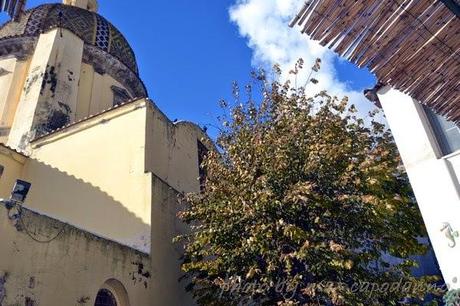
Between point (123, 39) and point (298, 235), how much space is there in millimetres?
16038

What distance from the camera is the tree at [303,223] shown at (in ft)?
25.5

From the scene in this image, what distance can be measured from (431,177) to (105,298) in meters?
6.64

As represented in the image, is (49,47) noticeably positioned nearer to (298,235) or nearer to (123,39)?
(123,39)

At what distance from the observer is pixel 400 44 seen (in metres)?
2.87

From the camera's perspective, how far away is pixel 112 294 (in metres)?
8.77

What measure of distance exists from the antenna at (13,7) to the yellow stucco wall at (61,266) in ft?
17.1

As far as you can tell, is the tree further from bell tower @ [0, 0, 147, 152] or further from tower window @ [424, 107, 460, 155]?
bell tower @ [0, 0, 147, 152]

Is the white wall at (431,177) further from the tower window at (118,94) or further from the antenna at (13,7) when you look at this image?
the tower window at (118,94)

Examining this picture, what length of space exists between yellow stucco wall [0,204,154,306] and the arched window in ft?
0.60

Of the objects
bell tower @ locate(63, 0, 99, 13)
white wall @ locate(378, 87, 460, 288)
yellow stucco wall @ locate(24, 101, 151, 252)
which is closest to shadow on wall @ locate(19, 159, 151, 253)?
yellow stucco wall @ locate(24, 101, 151, 252)

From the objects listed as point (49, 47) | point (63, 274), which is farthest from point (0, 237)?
point (49, 47)

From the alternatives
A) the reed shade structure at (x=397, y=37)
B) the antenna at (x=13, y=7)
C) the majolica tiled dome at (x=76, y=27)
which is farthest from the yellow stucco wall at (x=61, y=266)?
the majolica tiled dome at (x=76, y=27)

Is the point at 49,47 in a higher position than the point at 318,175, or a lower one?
higher

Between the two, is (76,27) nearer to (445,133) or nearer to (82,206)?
(82,206)
